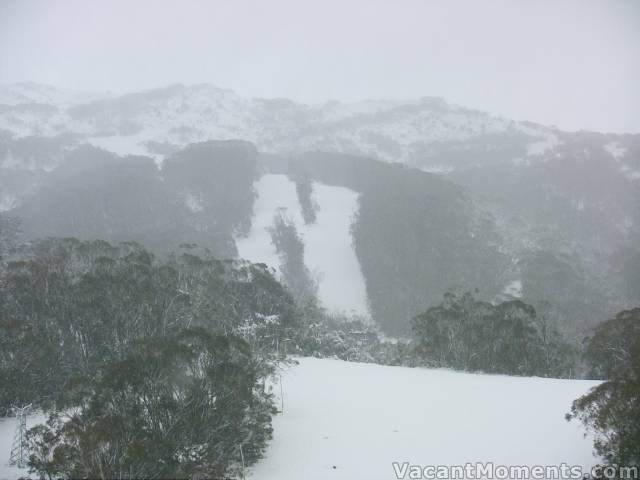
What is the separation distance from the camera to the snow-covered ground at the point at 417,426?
16.4 metres

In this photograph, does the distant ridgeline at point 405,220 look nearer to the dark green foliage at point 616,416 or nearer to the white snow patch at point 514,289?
the white snow patch at point 514,289

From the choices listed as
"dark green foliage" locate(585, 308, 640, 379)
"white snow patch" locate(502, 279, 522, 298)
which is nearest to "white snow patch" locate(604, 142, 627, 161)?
"white snow patch" locate(502, 279, 522, 298)

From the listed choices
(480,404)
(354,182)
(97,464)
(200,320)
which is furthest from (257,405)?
(354,182)

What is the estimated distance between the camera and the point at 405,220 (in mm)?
108062

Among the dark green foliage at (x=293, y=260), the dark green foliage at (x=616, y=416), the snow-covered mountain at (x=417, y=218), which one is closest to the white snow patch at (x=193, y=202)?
the snow-covered mountain at (x=417, y=218)

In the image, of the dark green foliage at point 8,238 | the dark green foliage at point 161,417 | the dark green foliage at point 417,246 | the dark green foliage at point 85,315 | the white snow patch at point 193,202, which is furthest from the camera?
the white snow patch at point 193,202

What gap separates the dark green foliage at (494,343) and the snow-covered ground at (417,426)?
365 inches

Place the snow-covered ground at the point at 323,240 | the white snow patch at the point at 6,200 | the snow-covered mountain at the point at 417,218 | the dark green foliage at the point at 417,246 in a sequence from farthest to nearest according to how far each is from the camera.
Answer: the white snow patch at the point at 6,200
the snow-covered ground at the point at 323,240
the dark green foliage at the point at 417,246
the snow-covered mountain at the point at 417,218

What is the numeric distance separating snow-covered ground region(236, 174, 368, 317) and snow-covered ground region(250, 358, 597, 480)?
65211 mm

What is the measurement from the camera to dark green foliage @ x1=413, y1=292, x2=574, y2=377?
126ft

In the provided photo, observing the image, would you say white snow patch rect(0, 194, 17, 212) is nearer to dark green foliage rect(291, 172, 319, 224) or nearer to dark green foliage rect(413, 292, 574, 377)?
dark green foliage rect(291, 172, 319, 224)

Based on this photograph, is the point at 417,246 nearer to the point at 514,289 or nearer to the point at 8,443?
the point at 514,289

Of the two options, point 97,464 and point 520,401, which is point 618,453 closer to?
point 520,401

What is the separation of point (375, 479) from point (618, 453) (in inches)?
316
